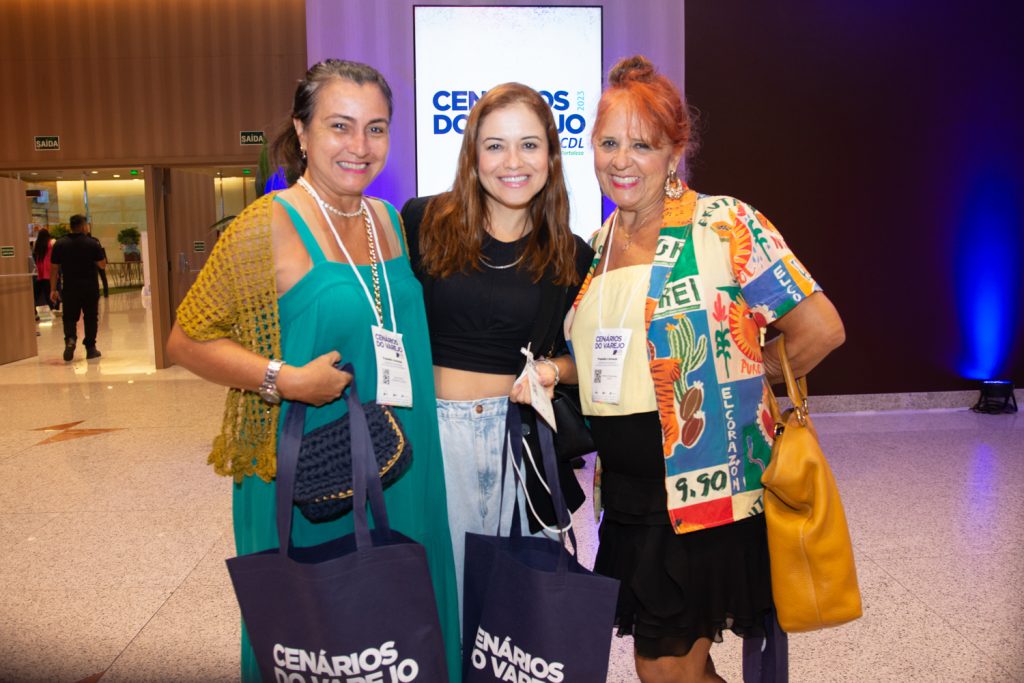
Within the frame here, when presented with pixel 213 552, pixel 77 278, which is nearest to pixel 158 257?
pixel 77 278

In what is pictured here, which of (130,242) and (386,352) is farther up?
(130,242)

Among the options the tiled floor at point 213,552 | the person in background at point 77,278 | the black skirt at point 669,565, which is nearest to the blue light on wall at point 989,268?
the tiled floor at point 213,552

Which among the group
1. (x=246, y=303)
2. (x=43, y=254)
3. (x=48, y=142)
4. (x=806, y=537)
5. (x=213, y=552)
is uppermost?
(x=48, y=142)

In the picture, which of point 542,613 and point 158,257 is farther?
point 158,257

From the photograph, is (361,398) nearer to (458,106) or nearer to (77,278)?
(458,106)

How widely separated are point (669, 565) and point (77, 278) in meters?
10.4

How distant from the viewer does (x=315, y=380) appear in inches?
61.9

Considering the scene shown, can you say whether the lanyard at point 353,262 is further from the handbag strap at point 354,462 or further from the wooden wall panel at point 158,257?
the wooden wall panel at point 158,257

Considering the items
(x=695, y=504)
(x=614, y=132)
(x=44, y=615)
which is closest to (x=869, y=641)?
(x=695, y=504)

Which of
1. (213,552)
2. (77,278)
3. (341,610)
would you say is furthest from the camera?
(77,278)

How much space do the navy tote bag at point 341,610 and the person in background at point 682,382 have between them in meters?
0.54

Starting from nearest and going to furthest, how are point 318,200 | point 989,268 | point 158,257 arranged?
1. point 318,200
2. point 989,268
3. point 158,257

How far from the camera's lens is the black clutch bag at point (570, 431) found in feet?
6.11

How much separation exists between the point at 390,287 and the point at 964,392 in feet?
19.8
